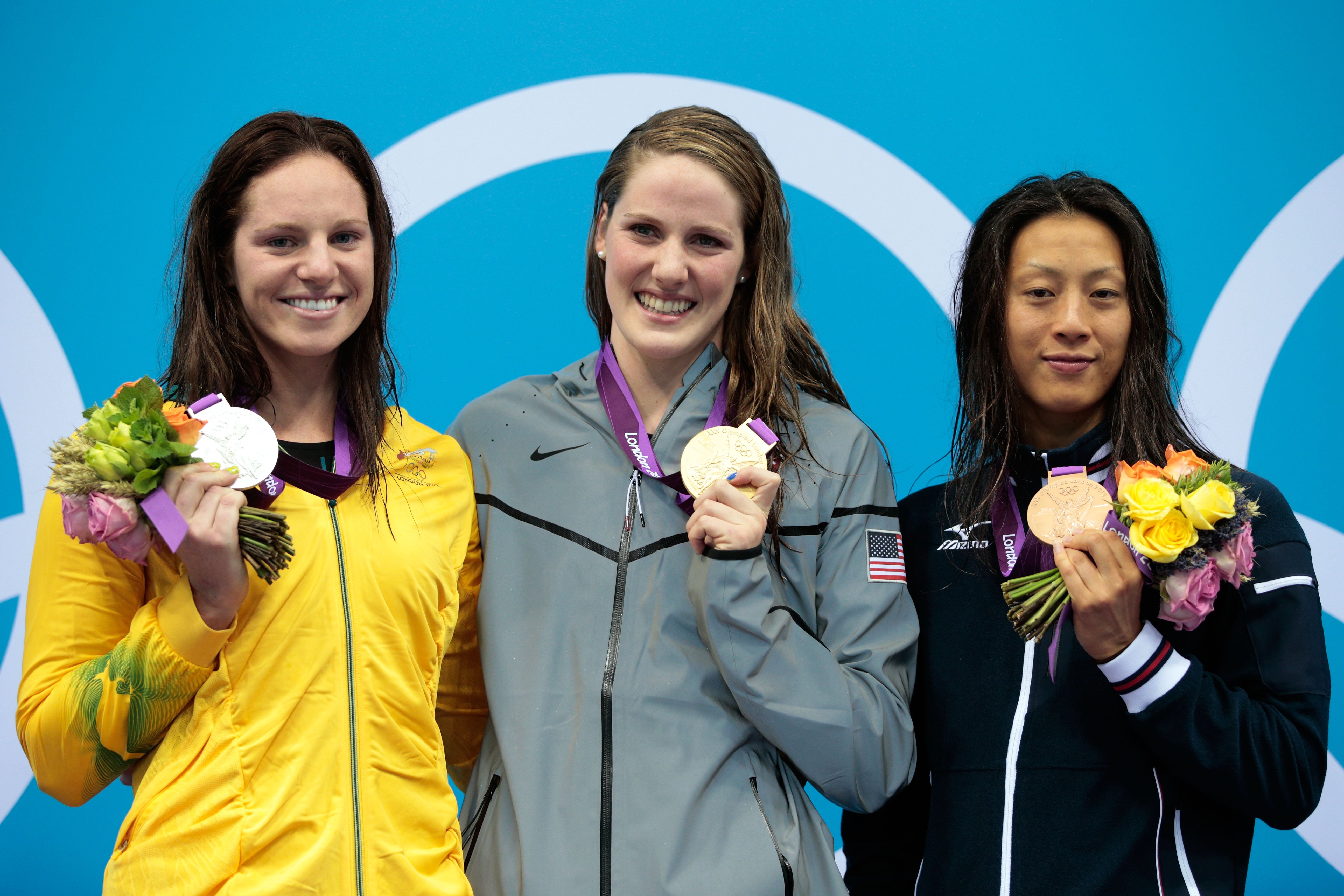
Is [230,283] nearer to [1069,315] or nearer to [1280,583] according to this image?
[1069,315]

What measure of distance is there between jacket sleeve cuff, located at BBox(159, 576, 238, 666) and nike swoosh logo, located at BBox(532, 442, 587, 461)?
0.66 metres

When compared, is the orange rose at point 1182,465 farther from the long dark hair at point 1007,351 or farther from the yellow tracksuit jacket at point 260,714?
the yellow tracksuit jacket at point 260,714

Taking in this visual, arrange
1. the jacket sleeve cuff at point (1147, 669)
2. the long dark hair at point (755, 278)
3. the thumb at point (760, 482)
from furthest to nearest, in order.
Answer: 1. the long dark hair at point (755, 278)
2. the thumb at point (760, 482)
3. the jacket sleeve cuff at point (1147, 669)

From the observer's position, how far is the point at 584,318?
10.4 feet

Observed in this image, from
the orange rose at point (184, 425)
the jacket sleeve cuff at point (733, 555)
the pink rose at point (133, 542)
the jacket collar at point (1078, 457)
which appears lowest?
the pink rose at point (133, 542)

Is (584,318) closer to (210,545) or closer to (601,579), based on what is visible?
(601,579)

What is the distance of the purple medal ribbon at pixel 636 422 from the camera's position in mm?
1975

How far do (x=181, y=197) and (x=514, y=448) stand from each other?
1591 millimetres

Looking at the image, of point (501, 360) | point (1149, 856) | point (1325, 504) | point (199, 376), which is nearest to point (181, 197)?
A: point (501, 360)

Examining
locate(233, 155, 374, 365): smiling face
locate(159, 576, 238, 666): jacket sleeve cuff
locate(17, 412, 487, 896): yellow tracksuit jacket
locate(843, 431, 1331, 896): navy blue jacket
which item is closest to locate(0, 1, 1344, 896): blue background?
locate(843, 431, 1331, 896): navy blue jacket

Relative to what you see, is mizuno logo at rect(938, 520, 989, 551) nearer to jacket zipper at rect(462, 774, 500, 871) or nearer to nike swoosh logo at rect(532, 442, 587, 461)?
nike swoosh logo at rect(532, 442, 587, 461)

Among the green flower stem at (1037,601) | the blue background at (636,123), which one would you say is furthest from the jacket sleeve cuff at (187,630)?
the blue background at (636,123)

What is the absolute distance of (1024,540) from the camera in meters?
2.03

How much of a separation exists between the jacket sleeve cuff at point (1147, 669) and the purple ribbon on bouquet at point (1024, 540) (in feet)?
0.33
